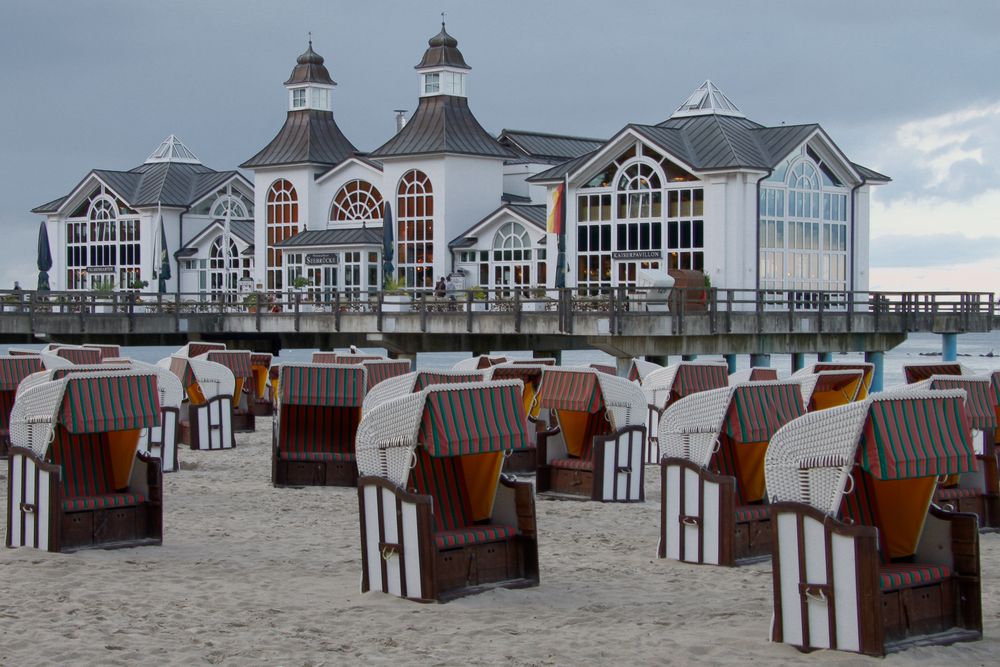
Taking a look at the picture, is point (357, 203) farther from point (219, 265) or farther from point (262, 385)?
point (262, 385)

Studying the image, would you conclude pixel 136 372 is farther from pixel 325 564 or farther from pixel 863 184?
pixel 863 184

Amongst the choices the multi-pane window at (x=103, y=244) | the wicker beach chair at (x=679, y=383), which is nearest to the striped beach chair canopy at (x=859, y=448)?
the wicker beach chair at (x=679, y=383)

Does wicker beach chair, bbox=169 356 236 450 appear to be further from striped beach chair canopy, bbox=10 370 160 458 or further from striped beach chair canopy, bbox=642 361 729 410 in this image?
striped beach chair canopy, bbox=10 370 160 458

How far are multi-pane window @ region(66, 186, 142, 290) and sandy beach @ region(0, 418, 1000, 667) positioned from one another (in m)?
48.9

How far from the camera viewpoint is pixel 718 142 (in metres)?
41.2

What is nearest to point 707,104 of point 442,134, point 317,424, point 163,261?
point 442,134

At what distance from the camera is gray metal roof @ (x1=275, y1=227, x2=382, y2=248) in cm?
4912

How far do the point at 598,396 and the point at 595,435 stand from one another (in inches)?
22.2

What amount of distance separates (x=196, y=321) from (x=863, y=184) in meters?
19.6

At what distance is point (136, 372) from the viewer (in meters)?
10.7

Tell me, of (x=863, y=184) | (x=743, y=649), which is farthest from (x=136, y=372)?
(x=863, y=184)

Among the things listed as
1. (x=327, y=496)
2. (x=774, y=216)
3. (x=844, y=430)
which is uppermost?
(x=774, y=216)

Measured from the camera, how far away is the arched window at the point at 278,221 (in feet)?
172

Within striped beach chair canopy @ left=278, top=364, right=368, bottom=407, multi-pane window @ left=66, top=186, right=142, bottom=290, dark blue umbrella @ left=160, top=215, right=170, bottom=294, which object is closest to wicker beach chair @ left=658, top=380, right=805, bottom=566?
striped beach chair canopy @ left=278, top=364, right=368, bottom=407
